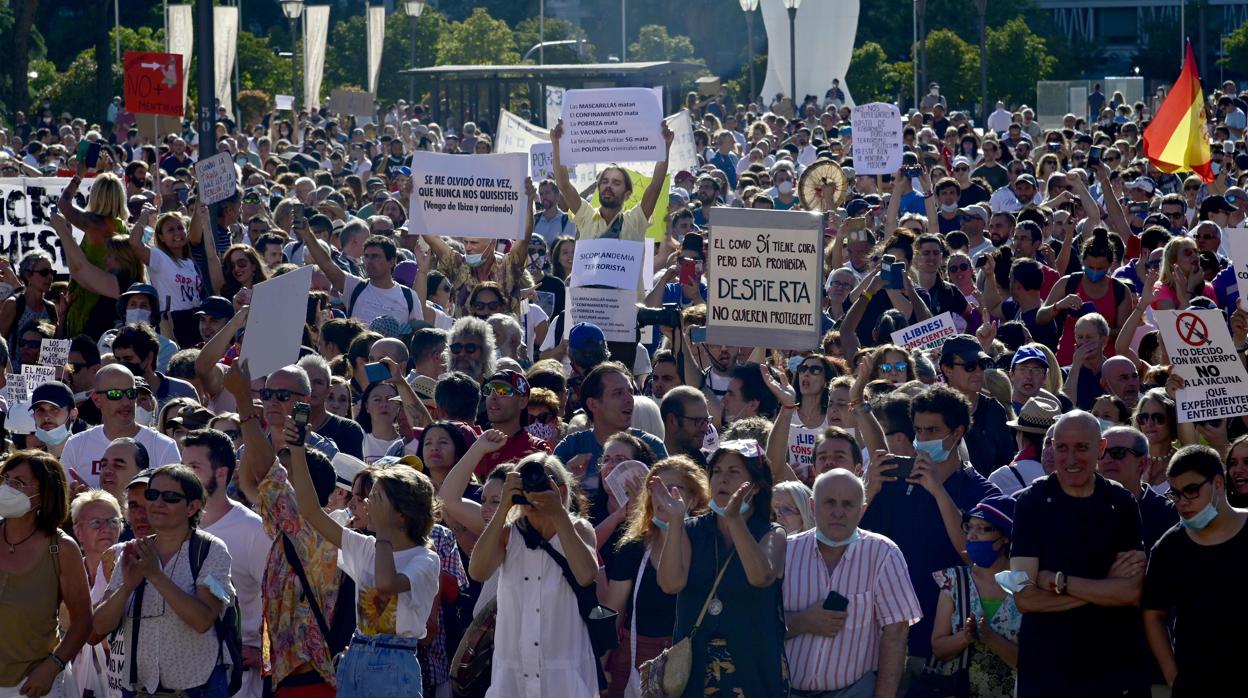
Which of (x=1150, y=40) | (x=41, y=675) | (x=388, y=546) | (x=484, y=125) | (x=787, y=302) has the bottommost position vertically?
(x=41, y=675)

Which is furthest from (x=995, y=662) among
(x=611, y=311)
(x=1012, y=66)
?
(x=1012, y=66)

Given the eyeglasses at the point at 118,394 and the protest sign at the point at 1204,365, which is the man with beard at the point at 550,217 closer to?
the eyeglasses at the point at 118,394

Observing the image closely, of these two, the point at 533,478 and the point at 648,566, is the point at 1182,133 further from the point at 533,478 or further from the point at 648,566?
the point at 533,478

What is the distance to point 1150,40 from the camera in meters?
80.1

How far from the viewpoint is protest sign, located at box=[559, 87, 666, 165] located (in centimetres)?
1315

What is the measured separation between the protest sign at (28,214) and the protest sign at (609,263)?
5808mm

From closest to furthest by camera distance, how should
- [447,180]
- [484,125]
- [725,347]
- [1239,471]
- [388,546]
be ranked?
1. [388,546]
2. [1239,471]
3. [725,347]
4. [447,180]
5. [484,125]

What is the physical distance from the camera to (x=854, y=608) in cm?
659

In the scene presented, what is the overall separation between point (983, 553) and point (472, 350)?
315 centimetres

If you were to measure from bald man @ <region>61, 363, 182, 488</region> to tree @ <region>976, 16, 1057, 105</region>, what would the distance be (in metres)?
48.4

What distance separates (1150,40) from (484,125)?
1875 inches

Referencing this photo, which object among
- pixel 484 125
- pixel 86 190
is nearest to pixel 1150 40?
pixel 484 125

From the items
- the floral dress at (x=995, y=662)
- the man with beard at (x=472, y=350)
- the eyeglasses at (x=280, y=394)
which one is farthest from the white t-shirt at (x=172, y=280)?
the floral dress at (x=995, y=662)

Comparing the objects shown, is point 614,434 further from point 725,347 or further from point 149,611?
point 725,347
